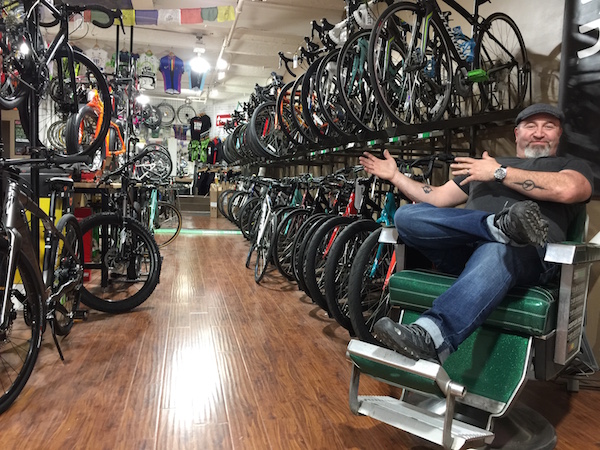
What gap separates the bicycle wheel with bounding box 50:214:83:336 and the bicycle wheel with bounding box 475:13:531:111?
276 cm

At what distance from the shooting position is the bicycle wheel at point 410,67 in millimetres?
2816

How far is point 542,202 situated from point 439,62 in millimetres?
1729

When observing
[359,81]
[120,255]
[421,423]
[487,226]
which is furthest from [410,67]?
[120,255]

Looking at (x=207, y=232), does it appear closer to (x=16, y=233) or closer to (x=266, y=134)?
(x=266, y=134)

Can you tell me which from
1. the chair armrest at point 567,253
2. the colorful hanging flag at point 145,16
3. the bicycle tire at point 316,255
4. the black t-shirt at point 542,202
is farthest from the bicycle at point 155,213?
the chair armrest at point 567,253

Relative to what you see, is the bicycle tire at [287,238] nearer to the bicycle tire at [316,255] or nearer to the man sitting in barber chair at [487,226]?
the bicycle tire at [316,255]

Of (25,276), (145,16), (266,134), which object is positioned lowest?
(25,276)

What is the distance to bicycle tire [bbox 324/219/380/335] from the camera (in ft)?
8.89

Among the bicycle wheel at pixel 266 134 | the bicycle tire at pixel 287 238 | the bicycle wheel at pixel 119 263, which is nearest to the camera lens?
the bicycle wheel at pixel 119 263

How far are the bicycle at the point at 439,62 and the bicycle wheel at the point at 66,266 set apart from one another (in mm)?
1994

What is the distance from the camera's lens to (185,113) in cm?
1603

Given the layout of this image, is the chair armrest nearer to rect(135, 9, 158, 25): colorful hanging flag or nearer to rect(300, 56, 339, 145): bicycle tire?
rect(300, 56, 339, 145): bicycle tire

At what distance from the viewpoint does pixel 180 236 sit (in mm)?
7367

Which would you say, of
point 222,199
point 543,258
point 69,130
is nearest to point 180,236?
point 222,199
